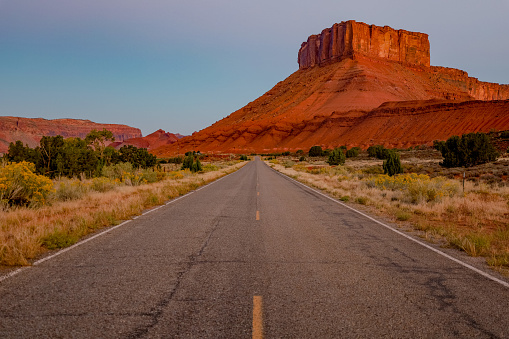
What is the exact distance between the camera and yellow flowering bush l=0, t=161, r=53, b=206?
10322 mm

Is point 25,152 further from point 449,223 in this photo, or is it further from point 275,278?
point 449,223

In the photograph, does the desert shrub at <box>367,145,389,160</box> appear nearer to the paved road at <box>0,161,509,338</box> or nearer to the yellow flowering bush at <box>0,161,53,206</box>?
the paved road at <box>0,161,509,338</box>

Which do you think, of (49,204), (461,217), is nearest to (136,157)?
(49,204)

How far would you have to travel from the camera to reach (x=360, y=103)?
118 metres

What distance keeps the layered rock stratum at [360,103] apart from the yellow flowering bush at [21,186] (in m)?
88.1

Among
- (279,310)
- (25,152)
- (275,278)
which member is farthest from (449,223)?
(25,152)

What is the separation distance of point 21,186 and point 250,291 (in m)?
9.94

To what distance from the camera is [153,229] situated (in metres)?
8.55

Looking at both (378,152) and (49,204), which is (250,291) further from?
(378,152)

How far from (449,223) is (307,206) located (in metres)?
5.12

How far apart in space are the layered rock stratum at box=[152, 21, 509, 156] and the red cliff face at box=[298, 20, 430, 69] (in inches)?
18.0

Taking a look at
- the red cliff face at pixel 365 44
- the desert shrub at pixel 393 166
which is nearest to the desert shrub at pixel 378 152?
the desert shrub at pixel 393 166

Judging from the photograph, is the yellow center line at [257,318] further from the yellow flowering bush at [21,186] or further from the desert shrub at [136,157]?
the desert shrub at [136,157]

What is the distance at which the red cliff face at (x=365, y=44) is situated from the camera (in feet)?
477
